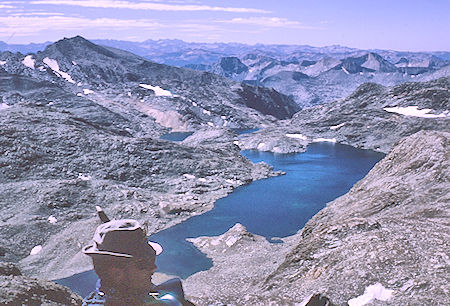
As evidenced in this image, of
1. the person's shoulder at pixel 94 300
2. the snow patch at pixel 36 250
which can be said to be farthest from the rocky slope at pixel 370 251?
the snow patch at pixel 36 250

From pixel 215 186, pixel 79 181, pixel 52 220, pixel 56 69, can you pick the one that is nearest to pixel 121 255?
pixel 52 220

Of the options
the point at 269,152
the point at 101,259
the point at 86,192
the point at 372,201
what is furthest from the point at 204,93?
the point at 101,259

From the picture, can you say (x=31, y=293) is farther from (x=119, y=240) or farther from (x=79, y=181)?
(x=79, y=181)

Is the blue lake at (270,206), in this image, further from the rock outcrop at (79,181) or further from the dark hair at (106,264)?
the dark hair at (106,264)

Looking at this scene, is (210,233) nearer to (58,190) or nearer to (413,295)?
(58,190)

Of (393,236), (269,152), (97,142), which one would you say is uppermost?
(393,236)

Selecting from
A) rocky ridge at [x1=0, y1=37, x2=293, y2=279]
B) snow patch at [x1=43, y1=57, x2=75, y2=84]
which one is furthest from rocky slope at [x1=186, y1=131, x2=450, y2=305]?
snow patch at [x1=43, y1=57, x2=75, y2=84]
